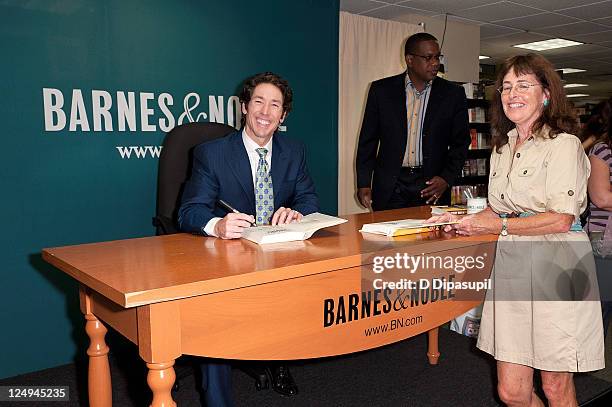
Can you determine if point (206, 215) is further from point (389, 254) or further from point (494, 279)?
point (494, 279)

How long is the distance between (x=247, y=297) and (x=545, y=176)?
0.97 metres

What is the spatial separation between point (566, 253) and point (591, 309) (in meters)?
0.18

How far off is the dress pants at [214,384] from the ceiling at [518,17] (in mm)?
4012

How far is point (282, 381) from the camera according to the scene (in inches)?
109

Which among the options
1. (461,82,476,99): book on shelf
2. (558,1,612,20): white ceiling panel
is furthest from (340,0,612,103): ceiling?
(461,82,476,99): book on shelf

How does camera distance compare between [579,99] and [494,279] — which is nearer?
[494,279]

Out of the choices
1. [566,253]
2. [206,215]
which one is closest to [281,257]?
[206,215]

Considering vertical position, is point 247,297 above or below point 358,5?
below

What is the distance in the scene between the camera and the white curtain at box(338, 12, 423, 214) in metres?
5.50

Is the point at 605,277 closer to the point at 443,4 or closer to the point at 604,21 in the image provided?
the point at 443,4

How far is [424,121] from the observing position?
10.8ft

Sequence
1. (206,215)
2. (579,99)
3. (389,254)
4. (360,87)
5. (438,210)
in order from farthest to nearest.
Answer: (579,99) < (360,87) < (438,210) < (206,215) < (389,254)

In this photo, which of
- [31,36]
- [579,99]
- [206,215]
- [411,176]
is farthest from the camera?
[579,99]

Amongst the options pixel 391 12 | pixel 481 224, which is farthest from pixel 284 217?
pixel 391 12
